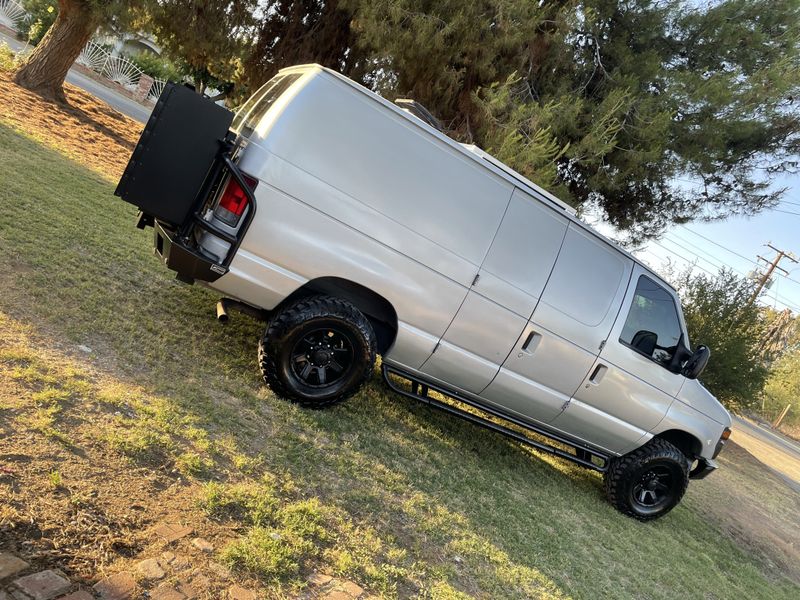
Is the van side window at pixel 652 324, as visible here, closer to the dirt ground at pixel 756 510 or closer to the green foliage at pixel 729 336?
the dirt ground at pixel 756 510

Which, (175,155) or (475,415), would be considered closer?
(175,155)

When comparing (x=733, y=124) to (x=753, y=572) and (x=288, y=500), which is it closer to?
(x=753, y=572)

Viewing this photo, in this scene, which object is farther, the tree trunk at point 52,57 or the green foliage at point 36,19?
the green foliage at point 36,19

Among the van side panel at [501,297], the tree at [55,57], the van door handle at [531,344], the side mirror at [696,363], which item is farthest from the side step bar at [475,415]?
the tree at [55,57]

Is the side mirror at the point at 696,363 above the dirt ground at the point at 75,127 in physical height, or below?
above

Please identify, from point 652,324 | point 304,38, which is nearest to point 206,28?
point 304,38

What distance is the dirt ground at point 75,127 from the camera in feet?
31.5

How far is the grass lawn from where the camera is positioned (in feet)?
9.11

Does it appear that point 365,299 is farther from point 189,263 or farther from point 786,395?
point 786,395

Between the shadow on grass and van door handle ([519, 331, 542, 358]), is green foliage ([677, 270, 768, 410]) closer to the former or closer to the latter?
the shadow on grass

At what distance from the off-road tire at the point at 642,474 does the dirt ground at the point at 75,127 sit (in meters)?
8.33

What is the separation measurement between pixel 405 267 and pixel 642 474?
3.35 metres

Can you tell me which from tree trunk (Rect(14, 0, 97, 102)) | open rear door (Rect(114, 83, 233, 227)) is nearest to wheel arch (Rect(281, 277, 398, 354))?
open rear door (Rect(114, 83, 233, 227))

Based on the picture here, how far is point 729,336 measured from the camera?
14.1m
